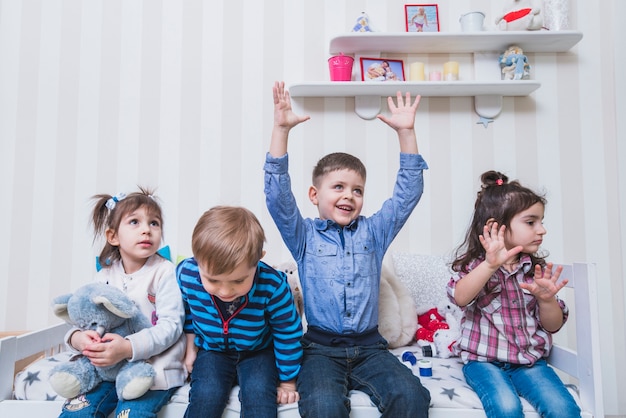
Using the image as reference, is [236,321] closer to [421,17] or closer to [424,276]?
[424,276]

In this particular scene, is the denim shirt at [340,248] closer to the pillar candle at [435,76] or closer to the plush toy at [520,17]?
the pillar candle at [435,76]

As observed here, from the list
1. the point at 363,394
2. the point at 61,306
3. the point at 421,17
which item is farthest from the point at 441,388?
the point at 421,17

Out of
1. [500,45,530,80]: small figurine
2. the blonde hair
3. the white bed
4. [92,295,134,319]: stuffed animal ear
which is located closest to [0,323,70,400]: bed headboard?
the white bed

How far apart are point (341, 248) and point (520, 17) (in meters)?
1.18

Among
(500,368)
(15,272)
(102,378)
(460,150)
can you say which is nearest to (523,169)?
(460,150)

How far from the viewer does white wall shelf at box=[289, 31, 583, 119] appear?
5.59 feet

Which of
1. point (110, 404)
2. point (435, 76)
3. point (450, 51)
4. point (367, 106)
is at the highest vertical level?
point (450, 51)

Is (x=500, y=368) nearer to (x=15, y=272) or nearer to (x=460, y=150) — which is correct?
(x=460, y=150)

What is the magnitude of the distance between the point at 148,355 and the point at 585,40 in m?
2.01

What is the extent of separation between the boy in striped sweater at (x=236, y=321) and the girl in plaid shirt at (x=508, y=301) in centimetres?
50

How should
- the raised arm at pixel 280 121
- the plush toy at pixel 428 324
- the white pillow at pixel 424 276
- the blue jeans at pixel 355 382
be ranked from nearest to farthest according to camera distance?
the blue jeans at pixel 355 382, the raised arm at pixel 280 121, the plush toy at pixel 428 324, the white pillow at pixel 424 276

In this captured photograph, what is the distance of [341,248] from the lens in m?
1.32

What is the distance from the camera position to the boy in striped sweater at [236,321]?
105 centimetres

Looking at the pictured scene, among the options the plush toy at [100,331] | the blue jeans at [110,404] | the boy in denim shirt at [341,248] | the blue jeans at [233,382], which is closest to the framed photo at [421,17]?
the boy in denim shirt at [341,248]
